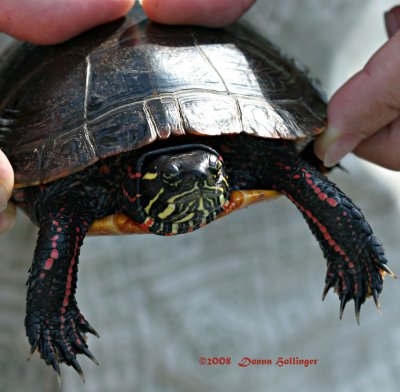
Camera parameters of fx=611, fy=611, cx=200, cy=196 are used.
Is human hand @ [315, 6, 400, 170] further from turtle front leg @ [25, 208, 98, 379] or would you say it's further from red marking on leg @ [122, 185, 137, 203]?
turtle front leg @ [25, 208, 98, 379]

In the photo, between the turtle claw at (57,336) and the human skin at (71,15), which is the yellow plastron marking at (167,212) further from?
the human skin at (71,15)

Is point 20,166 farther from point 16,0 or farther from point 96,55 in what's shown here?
point 16,0

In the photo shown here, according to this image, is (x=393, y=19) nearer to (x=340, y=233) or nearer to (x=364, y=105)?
(x=364, y=105)

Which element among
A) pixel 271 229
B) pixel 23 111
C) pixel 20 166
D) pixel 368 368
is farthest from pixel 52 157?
pixel 368 368

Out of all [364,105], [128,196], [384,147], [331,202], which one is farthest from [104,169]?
[384,147]

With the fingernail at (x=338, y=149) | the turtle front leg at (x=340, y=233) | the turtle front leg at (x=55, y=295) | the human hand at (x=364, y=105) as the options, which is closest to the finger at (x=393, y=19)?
the human hand at (x=364, y=105)

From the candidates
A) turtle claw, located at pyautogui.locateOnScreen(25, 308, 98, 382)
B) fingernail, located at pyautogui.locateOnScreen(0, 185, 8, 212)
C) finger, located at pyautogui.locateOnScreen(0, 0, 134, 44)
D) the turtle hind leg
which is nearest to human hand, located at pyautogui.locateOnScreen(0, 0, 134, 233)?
finger, located at pyautogui.locateOnScreen(0, 0, 134, 44)

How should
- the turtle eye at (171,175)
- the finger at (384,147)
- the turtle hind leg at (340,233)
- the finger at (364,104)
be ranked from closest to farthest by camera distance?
the turtle eye at (171,175), the turtle hind leg at (340,233), the finger at (364,104), the finger at (384,147)
